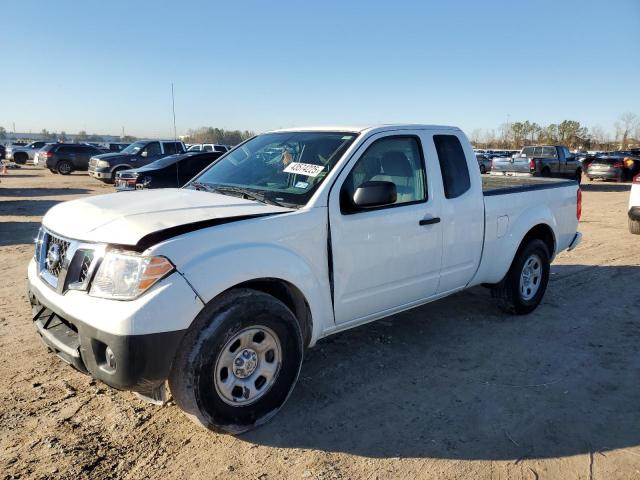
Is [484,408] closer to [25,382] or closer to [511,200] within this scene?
[511,200]

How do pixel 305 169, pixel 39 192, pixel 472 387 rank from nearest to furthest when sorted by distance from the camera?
pixel 305 169, pixel 472 387, pixel 39 192

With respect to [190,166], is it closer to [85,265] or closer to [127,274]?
[85,265]

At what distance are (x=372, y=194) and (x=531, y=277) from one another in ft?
9.54

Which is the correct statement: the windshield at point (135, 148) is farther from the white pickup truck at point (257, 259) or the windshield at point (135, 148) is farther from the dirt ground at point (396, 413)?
the white pickup truck at point (257, 259)

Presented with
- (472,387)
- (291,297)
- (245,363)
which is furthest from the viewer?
(472,387)

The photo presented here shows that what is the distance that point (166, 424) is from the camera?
321cm

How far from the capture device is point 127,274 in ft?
8.67

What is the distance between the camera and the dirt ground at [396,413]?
284cm

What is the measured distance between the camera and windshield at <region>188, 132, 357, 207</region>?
11.7ft

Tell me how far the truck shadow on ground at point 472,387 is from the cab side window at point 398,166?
1384 millimetres

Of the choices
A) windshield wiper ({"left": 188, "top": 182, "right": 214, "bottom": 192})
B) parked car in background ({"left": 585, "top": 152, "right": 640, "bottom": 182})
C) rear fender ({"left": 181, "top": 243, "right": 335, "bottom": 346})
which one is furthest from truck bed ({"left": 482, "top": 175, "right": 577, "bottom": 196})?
parked car in background ({"left": 585, "top": 152, "right": 640, "bottom": 182})

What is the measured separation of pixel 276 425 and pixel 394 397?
899mm

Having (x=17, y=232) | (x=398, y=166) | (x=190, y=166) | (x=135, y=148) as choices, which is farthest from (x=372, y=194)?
(x=135, y=148)

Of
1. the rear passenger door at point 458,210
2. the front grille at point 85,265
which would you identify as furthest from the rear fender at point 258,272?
the rear passenger door at point 458,210
